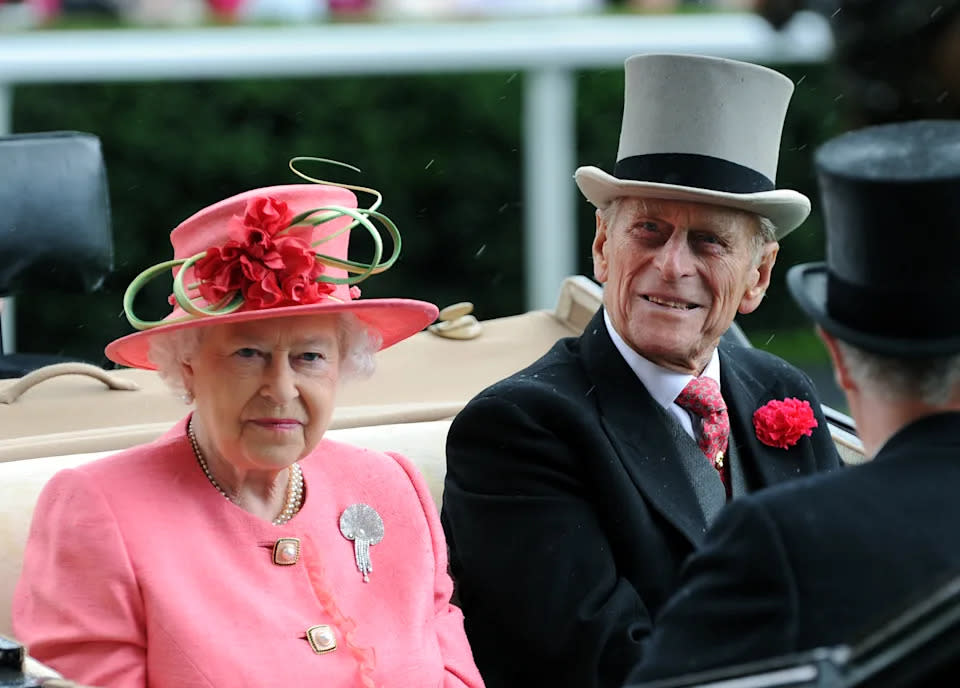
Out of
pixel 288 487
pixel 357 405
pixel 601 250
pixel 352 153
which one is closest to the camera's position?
pixel 288 487

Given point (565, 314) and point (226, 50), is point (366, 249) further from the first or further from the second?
point (565, 314)

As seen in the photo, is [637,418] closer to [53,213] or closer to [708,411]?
[708,411]

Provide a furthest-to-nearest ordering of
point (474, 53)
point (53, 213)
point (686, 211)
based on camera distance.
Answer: point (474, 53) < point (53, 213) < point (686, 211)

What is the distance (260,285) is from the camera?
8.75 ft

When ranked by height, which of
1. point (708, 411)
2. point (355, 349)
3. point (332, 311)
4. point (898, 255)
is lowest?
point (708, 411)

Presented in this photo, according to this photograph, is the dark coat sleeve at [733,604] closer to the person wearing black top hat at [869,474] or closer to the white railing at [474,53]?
the person wearing black top hat at [869,474]

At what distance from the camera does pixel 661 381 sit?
3.19m

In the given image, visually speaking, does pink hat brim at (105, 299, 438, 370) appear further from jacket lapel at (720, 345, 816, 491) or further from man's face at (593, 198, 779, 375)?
jacket lapel at (720, 345, 816, 491)

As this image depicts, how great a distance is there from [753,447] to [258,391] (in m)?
1.07

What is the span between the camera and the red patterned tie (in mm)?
3205

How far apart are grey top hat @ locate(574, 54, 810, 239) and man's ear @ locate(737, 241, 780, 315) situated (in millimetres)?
48

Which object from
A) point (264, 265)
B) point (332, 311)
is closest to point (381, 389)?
point (332, 311)

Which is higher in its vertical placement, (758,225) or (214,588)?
(758,225)

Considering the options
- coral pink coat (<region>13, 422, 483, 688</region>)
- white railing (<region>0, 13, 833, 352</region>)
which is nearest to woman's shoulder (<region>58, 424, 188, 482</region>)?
coral pink coat (<region>13, 422, 483, 688</region>)
